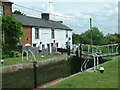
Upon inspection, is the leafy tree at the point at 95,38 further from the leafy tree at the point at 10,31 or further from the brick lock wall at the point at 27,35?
the leafy tree at the point at 10,31

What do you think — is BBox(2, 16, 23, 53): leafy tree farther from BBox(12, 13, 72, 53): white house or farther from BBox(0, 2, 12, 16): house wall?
BBox(12, 13, 72, 53): white house

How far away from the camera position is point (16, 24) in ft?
71.3

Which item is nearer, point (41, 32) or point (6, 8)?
point (6, 8)

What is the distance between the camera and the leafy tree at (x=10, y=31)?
69.3 feet

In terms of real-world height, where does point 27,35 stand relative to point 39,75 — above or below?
above

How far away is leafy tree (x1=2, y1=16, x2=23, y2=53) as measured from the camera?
21.1 m

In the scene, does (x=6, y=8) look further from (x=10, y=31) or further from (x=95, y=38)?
(x=95, y=38)

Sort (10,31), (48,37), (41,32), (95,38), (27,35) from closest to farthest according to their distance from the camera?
1. (10,31)
2. (27,35)
3. (41,32)
4. (48,37)
5. (95,38)

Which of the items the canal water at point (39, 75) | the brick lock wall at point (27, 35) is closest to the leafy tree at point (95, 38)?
the brick lock wall at point (27, 35)

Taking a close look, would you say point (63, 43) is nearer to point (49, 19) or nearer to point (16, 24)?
point (49, 19)

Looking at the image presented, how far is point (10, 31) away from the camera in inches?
852

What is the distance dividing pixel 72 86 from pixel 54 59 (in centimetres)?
1331

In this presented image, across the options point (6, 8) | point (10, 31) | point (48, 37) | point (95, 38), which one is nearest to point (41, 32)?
point (48, 37)

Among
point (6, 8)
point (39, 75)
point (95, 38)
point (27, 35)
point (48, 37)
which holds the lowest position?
point (39, 75)
